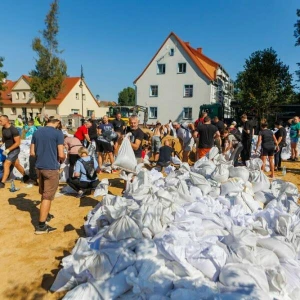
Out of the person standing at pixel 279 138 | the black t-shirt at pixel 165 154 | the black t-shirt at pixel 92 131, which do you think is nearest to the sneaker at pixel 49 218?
the black t-shirt at pixel 165 154

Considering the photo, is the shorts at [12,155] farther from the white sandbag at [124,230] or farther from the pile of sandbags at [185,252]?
the white sandbag at [124,230]

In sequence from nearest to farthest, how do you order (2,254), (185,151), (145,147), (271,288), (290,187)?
(271,288), (2,254), (290,187), (185,151), (145,147)

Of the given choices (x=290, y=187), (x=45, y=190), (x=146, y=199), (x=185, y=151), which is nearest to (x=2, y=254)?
(x=45, y=190)

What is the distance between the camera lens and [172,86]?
2742cm

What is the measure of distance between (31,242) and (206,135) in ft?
14.8

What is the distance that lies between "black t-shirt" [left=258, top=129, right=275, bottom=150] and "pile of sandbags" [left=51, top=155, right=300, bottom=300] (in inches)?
113

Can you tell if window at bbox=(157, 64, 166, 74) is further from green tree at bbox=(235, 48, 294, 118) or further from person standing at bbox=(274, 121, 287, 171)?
person standing at bbox=(274, 121, 287, 171)

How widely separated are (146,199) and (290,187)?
2363 millimetres

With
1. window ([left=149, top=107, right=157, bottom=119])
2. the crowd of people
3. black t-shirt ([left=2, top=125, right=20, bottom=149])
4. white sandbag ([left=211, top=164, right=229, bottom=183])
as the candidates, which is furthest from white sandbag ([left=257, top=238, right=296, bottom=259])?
window ([left=149, top=107, right=157, bottom=119])

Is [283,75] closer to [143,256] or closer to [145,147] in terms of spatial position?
[145,147]

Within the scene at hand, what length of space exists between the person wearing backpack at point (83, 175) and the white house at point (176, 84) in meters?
22.1

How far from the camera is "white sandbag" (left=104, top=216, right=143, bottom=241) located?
2.83 m

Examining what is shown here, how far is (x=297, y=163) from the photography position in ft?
28.4

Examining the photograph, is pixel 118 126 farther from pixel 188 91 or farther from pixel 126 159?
pixel 188 91
